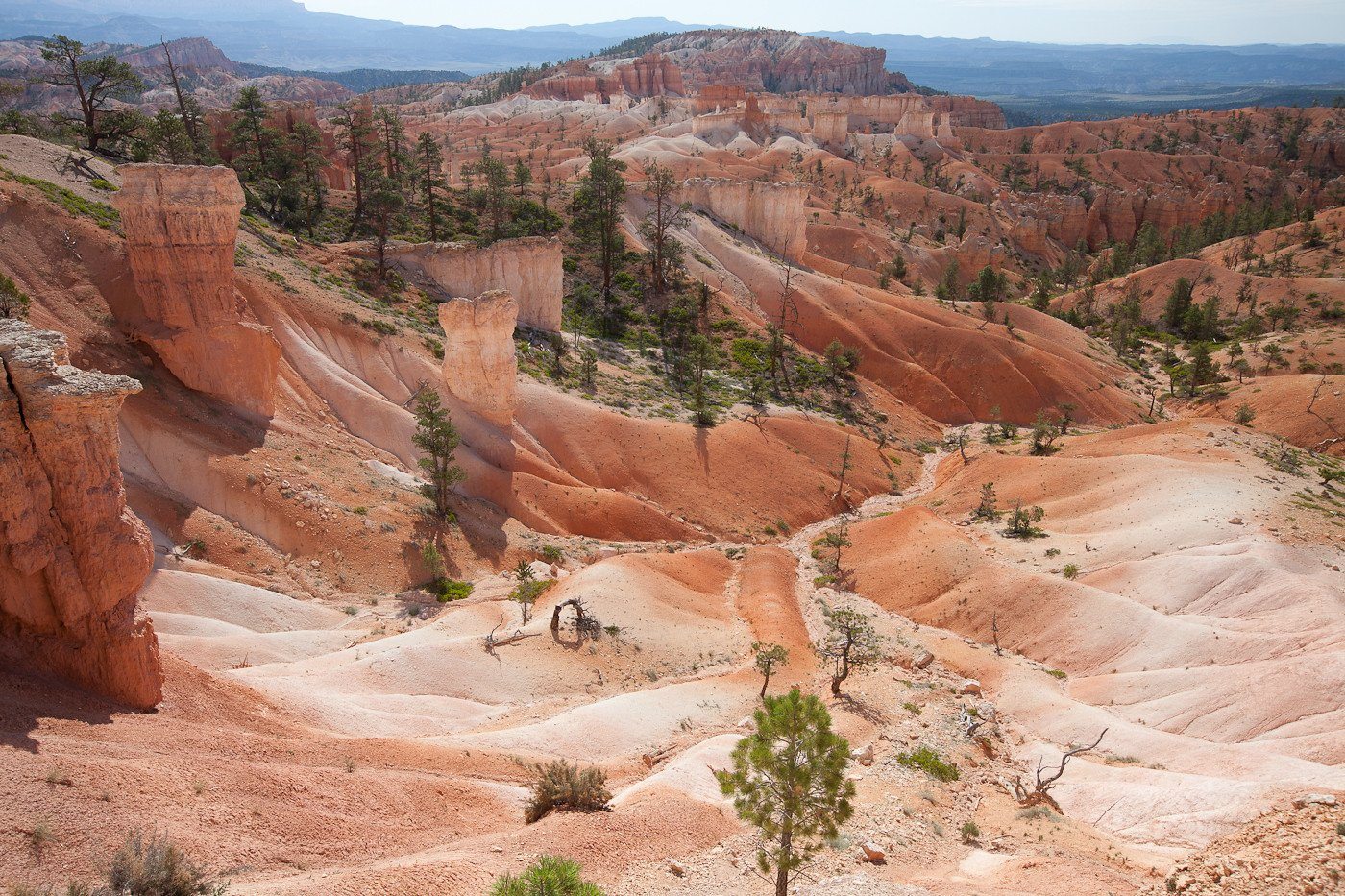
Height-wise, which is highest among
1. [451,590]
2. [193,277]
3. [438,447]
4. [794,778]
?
[193,277]

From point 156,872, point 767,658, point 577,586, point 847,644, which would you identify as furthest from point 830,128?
point 156,872

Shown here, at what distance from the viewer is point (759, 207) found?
248 feet

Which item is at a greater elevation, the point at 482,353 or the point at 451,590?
the point at 482,353

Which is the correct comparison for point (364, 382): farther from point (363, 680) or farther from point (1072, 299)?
point (1072, 299)

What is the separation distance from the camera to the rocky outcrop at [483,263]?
1921 inches

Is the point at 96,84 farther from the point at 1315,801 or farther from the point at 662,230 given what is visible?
the point at 1315,801

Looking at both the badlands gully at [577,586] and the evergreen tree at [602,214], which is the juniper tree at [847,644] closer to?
the badlands gully at [577,586]

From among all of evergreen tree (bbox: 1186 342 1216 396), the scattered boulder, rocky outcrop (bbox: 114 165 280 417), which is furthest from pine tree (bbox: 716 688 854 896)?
evergreen tree (bbox: 1186 342 1216 396)

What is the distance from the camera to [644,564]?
1288 inches

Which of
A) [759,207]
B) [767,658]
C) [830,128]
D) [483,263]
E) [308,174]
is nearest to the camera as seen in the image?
[767,658]

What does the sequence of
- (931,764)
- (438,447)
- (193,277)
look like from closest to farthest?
(931,764)
(193,277)
(438,447)

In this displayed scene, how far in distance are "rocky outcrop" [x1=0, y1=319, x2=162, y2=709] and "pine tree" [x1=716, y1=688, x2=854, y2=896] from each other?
34.7ft

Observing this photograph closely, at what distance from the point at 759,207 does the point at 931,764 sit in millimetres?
60994

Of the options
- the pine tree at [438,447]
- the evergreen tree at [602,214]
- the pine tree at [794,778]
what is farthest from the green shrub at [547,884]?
the evergreen tree at [602,214]
